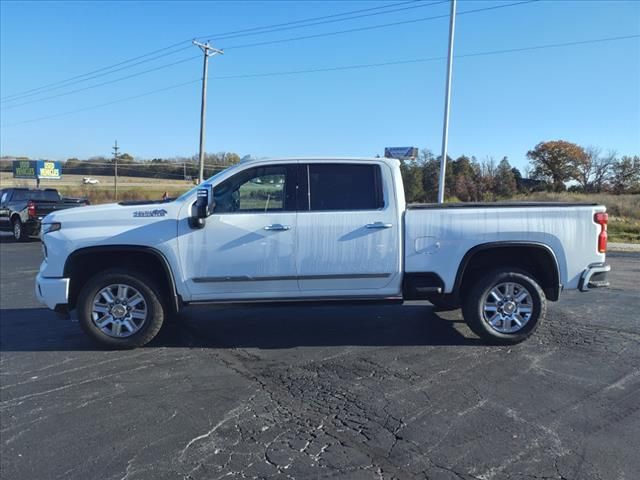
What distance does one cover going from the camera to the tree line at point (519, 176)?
2946cm

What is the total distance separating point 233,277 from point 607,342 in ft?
13.6

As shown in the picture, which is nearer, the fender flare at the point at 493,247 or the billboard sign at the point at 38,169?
the fender flare at the point at 493,247

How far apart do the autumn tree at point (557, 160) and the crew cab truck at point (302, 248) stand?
3997cm

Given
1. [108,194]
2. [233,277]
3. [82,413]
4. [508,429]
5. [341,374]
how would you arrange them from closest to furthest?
[508,429]
[82,413]
[341,374]
[233,277]
[108,194]

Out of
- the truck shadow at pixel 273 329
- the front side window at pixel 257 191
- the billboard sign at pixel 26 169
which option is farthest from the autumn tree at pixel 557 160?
the billboard sign at pixel 26 169

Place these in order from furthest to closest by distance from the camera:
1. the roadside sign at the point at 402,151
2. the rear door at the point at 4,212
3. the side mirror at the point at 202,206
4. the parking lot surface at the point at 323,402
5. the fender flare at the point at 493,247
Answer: the roadside sign at the point at 402,151 < the rear door at the point at 4,212 < the fender flare at the point at 493,247 < the side mirror at the point at 202,206 < the parking lot surface at the point at 323,402

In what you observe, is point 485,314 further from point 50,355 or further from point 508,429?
Result: point 50,355

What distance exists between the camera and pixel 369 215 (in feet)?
17.6

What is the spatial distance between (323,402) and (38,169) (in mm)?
58375

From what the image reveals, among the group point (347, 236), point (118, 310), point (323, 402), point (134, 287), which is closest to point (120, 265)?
point (134, 287)

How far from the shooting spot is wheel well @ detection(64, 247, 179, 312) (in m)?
5.32

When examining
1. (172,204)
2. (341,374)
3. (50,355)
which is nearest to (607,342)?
(341,374)

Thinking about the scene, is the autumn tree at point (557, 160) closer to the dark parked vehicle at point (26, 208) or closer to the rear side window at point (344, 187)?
the dark parked vehicle at point (26, 208)

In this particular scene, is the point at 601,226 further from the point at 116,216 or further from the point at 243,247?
the point at 116,216
